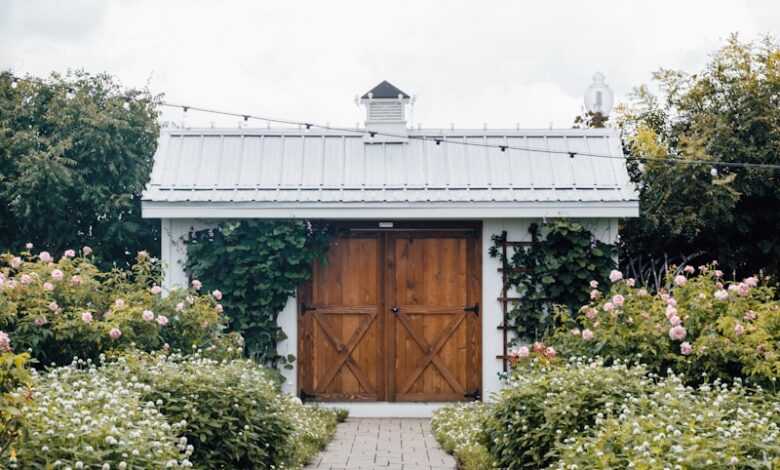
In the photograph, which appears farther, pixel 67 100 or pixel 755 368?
pixel 67 100

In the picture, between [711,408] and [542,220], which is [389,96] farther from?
[711,408]

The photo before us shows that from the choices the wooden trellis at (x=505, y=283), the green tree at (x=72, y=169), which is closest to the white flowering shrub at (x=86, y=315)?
the wooden trellis at (x=505, y=283)

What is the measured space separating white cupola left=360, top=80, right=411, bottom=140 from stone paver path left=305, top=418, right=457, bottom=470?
360 cm

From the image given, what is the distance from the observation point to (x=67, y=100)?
1551 cm

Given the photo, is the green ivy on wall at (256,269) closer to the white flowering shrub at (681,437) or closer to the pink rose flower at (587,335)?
the pink rose flower at (587,335)

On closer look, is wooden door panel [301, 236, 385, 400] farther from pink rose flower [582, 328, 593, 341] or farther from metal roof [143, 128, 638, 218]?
pink rose flower [582, 328, 593, 341]

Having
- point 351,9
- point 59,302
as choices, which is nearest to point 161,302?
point 59,302

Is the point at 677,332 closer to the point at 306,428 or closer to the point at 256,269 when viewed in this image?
the point at 306,428

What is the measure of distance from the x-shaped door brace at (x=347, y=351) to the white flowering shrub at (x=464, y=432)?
931 mm

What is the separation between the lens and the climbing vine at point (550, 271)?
38.2 feet

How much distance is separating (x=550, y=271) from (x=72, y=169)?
7.26m

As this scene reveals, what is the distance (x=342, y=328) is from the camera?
11883 millimetres

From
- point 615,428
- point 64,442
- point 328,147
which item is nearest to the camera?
point 64,442

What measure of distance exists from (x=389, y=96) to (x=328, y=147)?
1.04 metres
